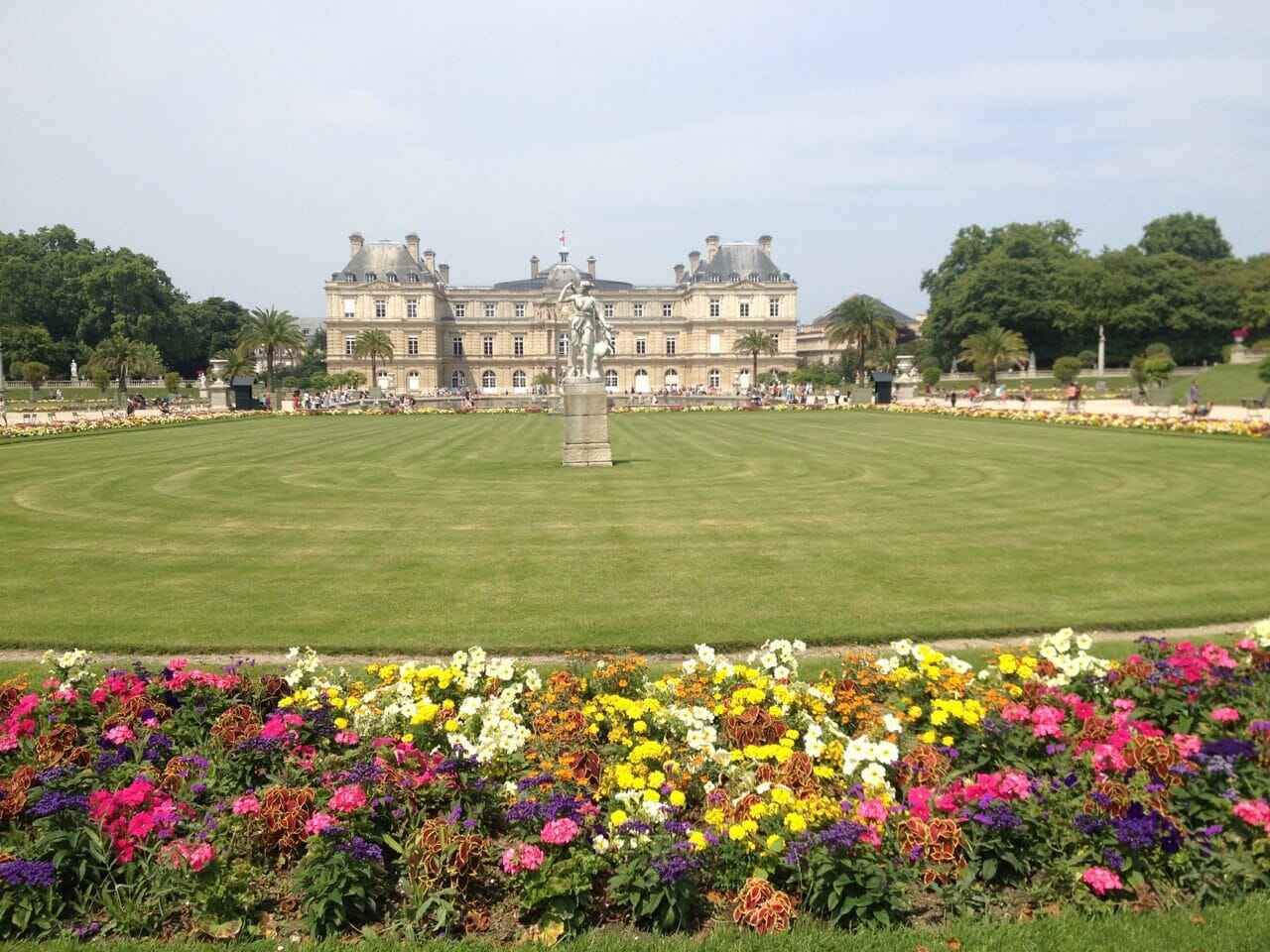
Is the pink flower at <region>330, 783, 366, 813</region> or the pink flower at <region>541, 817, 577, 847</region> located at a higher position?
the pink flower at <region>330, 783, 366, 813</region>

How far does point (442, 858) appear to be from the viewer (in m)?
4.23

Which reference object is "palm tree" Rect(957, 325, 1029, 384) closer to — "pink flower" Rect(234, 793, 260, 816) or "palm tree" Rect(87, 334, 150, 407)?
"palm tree" Rect(87, 334, 150, 407)

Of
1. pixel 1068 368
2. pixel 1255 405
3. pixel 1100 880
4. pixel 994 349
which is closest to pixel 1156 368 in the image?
pixel 1068 368

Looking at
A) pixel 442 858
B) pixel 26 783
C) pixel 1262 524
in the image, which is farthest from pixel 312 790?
pixel 1262 524

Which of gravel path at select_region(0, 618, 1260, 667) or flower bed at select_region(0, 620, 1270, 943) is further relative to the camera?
gravel path at select_region(0, 618, 1260, 667)

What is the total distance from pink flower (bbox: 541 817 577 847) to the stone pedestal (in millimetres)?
16671

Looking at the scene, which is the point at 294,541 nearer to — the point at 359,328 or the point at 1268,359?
the point at 1268,359

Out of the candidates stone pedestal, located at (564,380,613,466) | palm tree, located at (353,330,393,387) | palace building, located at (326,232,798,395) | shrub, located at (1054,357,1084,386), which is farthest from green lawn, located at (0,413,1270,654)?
palace building, located at (326,232,798,395)

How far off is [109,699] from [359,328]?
3770 inches

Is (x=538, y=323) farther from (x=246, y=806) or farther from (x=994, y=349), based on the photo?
(x=246, y=806)

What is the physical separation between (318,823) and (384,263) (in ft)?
329

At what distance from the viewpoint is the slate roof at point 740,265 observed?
3944 inches

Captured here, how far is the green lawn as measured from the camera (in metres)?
8.57

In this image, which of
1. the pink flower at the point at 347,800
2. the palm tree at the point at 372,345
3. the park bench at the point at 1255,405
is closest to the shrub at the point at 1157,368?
the park bench at the point at 1255,405
